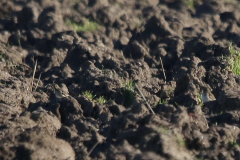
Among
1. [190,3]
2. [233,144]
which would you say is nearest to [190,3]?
[190,3]

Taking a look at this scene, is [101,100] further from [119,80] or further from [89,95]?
[119,80]

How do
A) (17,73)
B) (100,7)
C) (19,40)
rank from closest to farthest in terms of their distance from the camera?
(17,73) → (19,40) → (100,7)

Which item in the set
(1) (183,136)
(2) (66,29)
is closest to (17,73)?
(2) (66,29)

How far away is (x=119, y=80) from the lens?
5.65 metres

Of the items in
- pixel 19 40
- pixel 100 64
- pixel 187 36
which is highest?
pixel 187 36

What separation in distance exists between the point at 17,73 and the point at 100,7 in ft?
8.99

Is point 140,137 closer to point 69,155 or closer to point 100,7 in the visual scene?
point 69,155

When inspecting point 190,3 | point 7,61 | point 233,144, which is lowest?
point 7,61

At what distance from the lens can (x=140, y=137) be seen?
3.96 metres

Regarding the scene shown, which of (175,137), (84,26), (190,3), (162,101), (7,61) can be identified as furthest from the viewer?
(190,3)

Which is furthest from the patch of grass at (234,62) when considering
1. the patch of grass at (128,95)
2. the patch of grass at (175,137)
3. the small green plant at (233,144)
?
the patch of grass at (175,137)

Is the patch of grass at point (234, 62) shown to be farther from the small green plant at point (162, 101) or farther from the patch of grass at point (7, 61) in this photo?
the patch of grass at point (7, 61)

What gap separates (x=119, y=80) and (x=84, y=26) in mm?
2570

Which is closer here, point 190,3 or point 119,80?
point 119,80
